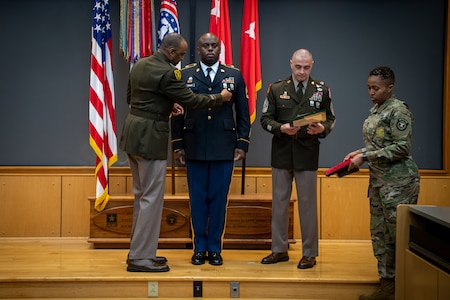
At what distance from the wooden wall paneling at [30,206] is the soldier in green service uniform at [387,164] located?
2.66 metres

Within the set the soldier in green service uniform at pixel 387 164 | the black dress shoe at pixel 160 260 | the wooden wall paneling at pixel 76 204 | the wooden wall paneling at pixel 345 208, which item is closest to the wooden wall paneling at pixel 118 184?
the wooden wall paneling at pixel 76 204

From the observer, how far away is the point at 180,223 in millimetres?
5207

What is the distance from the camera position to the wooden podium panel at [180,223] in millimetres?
5168

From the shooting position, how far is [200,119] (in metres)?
4.52

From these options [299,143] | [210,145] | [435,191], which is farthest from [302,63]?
[435,191]

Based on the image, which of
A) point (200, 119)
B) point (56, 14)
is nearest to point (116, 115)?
point (56, 14)

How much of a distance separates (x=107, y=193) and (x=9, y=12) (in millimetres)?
1716

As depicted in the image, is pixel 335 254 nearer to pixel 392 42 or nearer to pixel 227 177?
pixel 227 177

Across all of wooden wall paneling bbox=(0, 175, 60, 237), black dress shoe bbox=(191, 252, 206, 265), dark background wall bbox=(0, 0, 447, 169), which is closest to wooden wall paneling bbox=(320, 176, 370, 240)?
dark background wall bbox=(0, 0, 447, 169)

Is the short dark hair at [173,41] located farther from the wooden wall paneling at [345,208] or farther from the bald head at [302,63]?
the wooden wall paneling at [345,208]

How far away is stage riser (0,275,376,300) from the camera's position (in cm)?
423

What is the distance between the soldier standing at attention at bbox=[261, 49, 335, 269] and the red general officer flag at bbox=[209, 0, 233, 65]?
2.97ft

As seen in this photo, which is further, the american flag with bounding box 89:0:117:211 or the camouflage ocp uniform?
the american flag with bounding box 89:0:117:211

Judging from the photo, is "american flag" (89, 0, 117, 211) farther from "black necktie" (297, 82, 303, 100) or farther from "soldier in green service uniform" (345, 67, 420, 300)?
"soldier in green service uniform" (345, 67, 420, 300)
